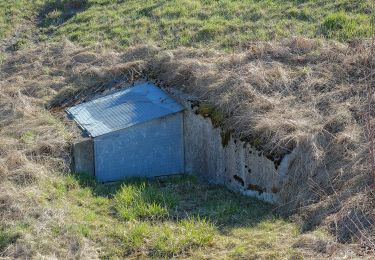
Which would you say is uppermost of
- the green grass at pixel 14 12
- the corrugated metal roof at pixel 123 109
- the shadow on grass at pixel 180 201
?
the green grass at pixel 14 12

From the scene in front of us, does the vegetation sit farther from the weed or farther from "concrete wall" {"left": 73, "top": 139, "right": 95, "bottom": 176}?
"concrete wall" {"left": 73, "top": 139, "right": 95, "bottom": 176}

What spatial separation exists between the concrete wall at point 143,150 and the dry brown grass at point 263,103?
2.12ft

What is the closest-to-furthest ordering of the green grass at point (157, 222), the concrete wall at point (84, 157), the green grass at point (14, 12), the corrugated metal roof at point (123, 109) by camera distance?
the green grass at point (157, 222), the concrete wall at point (84, 157), the corrugated metal roof at point (123, 109), the green grass at point (14, 12)

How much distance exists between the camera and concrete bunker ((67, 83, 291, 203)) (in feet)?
32.0

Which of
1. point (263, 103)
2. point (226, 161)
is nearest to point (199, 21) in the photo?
point (263, 103)

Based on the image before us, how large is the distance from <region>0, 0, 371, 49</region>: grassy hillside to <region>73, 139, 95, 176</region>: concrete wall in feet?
11.3

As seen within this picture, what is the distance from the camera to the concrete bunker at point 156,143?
9.75m

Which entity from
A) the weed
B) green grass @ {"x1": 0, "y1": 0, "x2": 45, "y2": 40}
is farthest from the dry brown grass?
green grass @ {"x1": 0, "y1": 0, "x2": 45, "y2": 40}

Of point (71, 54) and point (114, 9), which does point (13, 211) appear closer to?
point (71, 54)

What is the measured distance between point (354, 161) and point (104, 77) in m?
5.76

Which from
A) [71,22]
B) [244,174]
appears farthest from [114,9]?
[244,174]

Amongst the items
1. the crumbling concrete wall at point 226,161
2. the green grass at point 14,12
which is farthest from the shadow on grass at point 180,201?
the green grass at point 14,12

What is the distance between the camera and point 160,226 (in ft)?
25.0

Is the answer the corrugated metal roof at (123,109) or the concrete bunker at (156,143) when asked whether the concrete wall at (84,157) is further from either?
the corrugated metal roof at (123,109)
